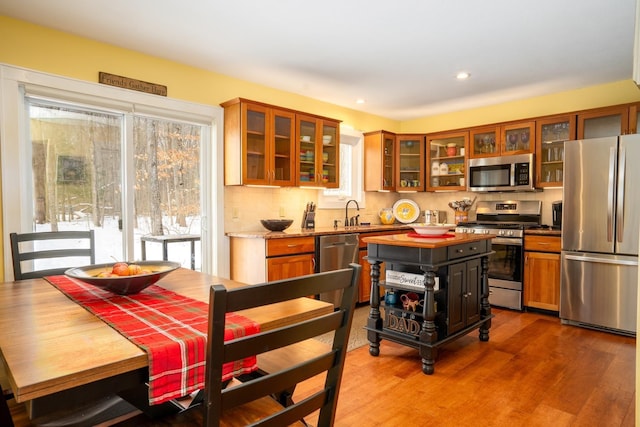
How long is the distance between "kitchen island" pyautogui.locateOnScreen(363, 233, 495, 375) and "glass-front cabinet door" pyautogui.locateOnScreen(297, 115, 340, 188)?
1535 millimetres

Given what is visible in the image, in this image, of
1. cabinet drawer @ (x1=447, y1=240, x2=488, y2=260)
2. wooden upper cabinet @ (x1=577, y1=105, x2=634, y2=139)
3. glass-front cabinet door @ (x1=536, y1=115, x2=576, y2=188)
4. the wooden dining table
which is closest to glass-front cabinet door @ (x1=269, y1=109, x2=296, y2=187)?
cabinet drawer @ (x1=447, y1=240, x2=488, y2=260)

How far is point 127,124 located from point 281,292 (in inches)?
119

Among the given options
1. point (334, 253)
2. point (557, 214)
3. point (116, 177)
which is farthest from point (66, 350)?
point (557, 214)

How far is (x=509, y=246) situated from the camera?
169 inches

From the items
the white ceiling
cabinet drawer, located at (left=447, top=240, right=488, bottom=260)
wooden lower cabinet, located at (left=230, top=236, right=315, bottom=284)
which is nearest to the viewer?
the white ceiling

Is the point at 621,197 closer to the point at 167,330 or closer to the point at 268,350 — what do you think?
the point at 268,350

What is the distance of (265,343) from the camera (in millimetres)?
931

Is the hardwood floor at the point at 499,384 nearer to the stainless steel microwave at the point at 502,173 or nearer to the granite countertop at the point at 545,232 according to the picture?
the granite countertop at the point at 545,232

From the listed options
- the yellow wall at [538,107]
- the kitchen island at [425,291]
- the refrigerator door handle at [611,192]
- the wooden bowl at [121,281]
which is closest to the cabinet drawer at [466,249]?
the kitchen island at [425,291]

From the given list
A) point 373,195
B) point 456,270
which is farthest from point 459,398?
point 373,195

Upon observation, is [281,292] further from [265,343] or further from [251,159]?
[251,159]

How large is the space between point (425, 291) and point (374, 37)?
2017mm

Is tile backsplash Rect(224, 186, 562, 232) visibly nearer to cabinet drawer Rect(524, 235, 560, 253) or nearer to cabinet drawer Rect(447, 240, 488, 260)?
cabinet drawer Rect(524, 235, 560, 253)

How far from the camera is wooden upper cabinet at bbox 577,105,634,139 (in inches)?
153
